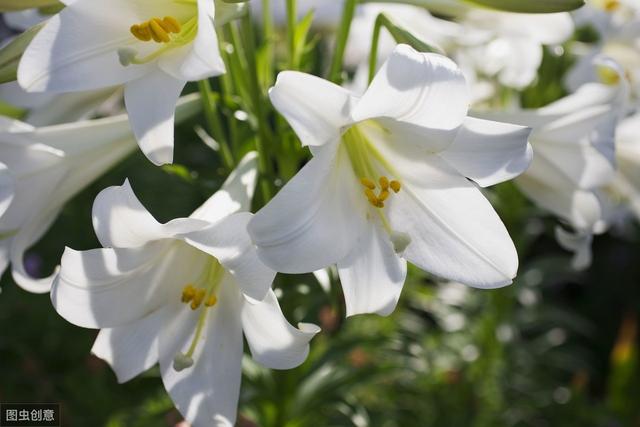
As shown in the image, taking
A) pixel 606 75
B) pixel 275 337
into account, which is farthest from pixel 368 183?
pixel 606 75

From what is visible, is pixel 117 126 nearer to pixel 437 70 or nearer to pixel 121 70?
pixel 121 70

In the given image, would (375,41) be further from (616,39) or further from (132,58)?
(616,39)

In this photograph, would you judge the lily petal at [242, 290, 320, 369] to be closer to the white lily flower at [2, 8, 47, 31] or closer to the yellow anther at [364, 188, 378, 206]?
the yellow anther at [364, 188, 378, 206]

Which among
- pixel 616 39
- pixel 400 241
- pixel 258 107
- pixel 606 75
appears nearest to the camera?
pixel 400 241

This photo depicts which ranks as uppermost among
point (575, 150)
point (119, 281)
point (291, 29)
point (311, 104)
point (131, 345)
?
point (311, 104)

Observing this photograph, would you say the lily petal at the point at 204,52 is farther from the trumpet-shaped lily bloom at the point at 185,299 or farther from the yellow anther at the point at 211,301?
the yellow anther at the point at 211,301

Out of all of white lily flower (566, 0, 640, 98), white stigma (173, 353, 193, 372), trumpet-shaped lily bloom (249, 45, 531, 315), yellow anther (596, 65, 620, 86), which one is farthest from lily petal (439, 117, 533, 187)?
white lily flower (566, 0, 640, 98)

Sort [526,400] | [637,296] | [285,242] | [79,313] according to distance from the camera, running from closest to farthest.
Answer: [285,242] < [79,313] < [526,400] < [637,296]

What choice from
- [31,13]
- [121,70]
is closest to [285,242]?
[121,70]
